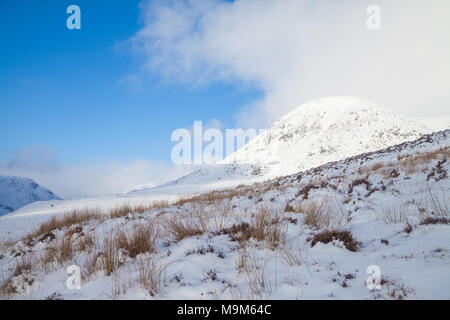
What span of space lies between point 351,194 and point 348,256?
11.9ft

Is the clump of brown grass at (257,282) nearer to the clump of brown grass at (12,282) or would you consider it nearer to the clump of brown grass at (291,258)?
the clump of brown grass at (291,258)

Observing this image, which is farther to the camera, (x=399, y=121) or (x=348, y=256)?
(x=399, y=121)

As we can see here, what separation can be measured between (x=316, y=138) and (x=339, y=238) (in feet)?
131

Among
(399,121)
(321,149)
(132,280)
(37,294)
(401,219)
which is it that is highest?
(399,121)

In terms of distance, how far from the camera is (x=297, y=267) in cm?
250

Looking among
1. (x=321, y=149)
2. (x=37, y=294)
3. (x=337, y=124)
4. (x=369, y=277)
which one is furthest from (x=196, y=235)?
(x=337, y=124)

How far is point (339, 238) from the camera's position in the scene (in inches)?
121

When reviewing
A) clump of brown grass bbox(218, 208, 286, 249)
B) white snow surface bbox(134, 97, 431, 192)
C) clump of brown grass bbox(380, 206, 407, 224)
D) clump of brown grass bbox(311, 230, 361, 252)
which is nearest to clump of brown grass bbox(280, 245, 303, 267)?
clump of brown grass bbox(218, 208, 286, 249)

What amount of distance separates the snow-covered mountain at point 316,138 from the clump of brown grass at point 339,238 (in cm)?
2740

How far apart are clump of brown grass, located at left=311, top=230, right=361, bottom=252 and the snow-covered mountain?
2740cm

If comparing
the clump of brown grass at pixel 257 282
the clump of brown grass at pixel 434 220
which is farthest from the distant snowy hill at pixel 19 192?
the clump of brown grass at pixel 434 220

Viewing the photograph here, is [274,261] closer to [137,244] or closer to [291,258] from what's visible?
[291,258]

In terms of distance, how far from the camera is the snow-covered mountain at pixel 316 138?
32.1m

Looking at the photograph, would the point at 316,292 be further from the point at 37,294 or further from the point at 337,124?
the point at 337,124
